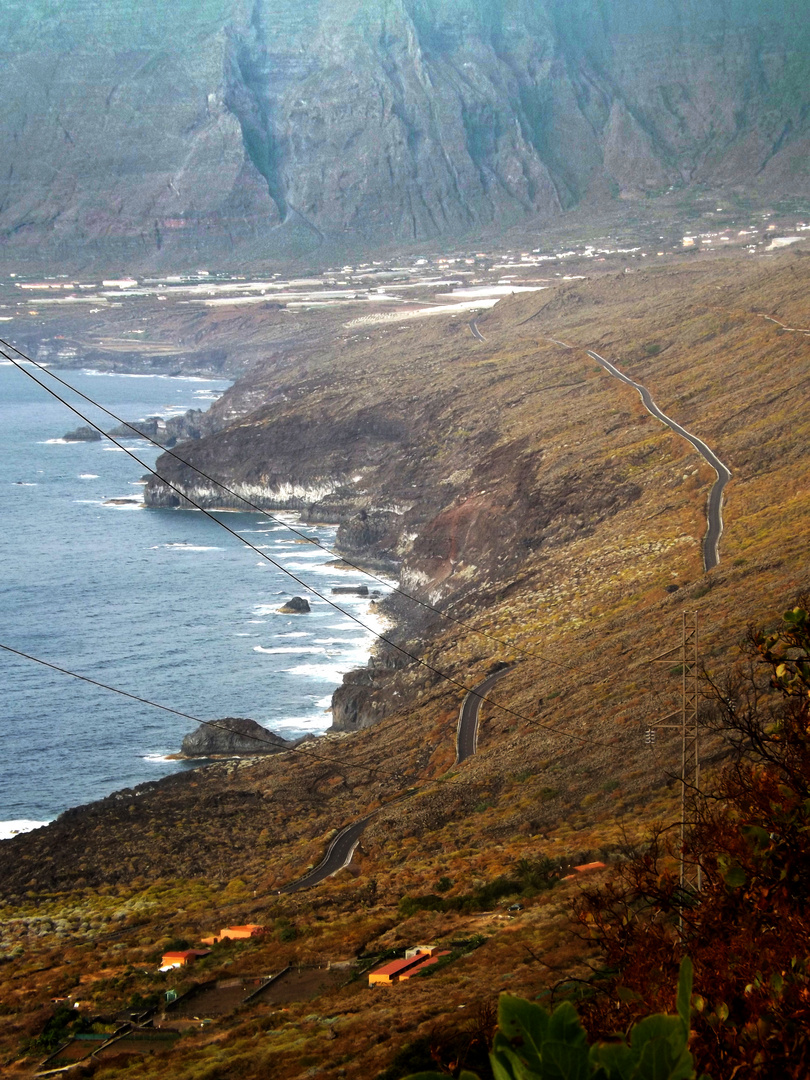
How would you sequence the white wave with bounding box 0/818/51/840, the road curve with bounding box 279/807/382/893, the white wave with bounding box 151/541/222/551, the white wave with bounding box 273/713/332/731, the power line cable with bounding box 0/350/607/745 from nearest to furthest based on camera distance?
the road curve with bounding box 279/807/382/893, the power line cable with bounding box 0/350/607/745, the white wave with bounding box 0/818/51/840, the white wave with bounding box 273/713/332/731, the white wave with bounding box 151/541/222/551

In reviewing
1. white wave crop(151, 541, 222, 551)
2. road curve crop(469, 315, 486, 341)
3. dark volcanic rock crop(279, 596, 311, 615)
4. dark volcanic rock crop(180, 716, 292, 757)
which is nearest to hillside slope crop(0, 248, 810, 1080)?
dark volcanic rock crop(180, 716, 292, 757)

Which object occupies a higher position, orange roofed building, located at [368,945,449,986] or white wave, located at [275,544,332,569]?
orange roofed building, located at [368,945,449,986]

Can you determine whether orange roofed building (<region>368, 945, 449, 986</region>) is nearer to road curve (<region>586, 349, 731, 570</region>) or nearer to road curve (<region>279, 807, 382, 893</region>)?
road curve (<region>279, 807, 382, 893</region>)

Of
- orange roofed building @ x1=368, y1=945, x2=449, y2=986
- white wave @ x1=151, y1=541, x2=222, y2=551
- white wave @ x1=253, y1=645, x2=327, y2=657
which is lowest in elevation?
white wave @ x1=253, y1=645, x2=327, y2=657

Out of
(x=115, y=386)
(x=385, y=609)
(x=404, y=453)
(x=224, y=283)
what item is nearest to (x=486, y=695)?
(x=385, y=609)

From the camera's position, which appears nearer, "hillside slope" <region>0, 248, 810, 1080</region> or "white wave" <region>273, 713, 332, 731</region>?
"hillside slope" <region>0, 248, 810, 1080</region>

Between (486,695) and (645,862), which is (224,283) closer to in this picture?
(486,695)

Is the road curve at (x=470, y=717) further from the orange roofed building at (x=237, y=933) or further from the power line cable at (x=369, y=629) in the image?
the orange roofed building at (x=237, y=933)
